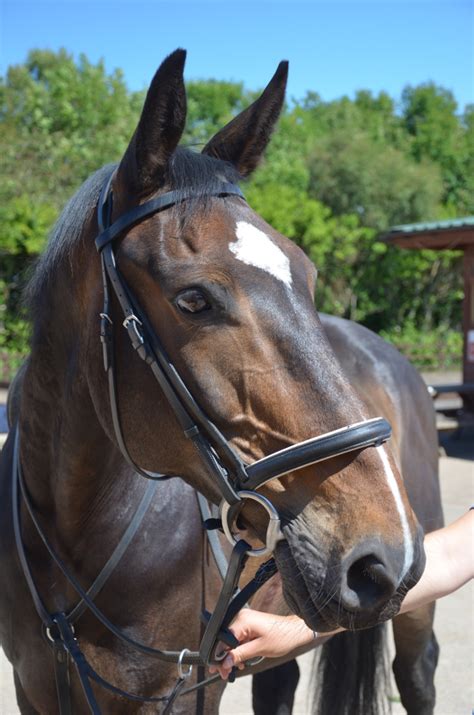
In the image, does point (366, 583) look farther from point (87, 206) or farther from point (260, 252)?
point (87, 206)

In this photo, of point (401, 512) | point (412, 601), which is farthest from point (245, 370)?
point (412, 601)

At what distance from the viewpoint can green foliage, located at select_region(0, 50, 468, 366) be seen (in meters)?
17.4

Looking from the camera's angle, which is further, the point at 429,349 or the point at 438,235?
the point at 429,349

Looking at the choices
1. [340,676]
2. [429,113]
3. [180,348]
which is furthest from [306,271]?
[429,113]

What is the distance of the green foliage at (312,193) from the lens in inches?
684

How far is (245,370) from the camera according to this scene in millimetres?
1454

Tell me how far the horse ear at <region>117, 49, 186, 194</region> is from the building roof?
9.92 meters

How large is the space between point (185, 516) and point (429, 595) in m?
0.69

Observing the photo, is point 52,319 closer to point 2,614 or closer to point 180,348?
point 180,348

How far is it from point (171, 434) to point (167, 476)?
Answer: 0.43 ft

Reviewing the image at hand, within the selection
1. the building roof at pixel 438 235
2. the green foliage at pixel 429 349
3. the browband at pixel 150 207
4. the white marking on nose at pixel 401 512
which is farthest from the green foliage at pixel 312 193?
the white marking on nose at pixel 401 512

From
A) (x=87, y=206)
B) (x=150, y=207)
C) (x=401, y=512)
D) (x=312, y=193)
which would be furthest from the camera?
(x=312, y=193)

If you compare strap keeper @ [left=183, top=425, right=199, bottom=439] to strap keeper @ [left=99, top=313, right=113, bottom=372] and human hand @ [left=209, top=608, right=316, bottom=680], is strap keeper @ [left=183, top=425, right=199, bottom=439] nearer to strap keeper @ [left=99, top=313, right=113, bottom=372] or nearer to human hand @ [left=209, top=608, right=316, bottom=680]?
strap keeper @ [left=99, top=313, right=113, bottom=372]

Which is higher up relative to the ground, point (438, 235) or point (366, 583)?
point (438, 235)
